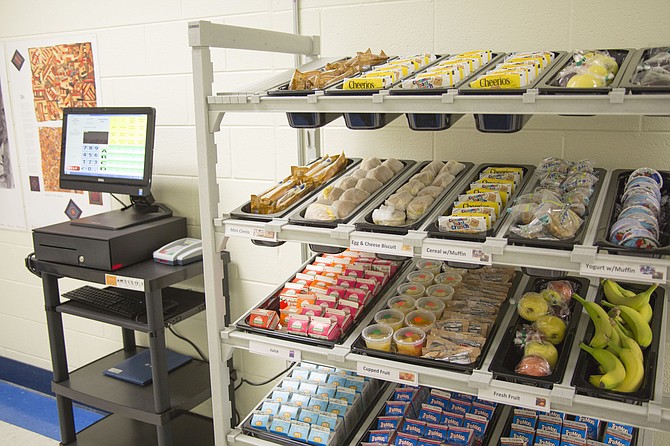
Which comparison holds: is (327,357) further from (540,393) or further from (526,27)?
(526,27)

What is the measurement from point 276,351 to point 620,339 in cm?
92

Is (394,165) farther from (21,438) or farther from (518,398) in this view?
(21,438)

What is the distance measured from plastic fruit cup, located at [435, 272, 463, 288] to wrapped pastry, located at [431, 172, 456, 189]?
1.11 ft

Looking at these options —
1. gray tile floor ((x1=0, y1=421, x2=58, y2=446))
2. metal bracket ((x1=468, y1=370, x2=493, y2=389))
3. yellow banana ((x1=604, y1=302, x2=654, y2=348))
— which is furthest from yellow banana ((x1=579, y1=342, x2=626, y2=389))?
gray tile floor ((x1=0, y1=421, x2=58, y2=446))

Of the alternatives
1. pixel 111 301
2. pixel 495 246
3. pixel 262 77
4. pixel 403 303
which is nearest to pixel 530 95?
pixel 495 246

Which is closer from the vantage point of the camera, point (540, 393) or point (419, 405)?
point (540, 393)

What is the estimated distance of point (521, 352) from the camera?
1.66 m

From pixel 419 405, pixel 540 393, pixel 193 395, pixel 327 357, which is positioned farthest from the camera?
pixel 193 395

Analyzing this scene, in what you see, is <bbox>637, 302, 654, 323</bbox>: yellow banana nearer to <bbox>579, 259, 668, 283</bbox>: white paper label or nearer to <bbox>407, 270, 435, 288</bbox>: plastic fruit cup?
<bbox>579, 259, 668, 283</bbox>: white paper label

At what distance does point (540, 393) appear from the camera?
4.81ft

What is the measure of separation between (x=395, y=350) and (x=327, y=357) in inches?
7.5

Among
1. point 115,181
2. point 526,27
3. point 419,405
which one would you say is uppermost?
point 526,27

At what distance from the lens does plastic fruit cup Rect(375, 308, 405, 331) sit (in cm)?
179

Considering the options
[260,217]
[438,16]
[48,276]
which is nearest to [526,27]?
[438,16]
